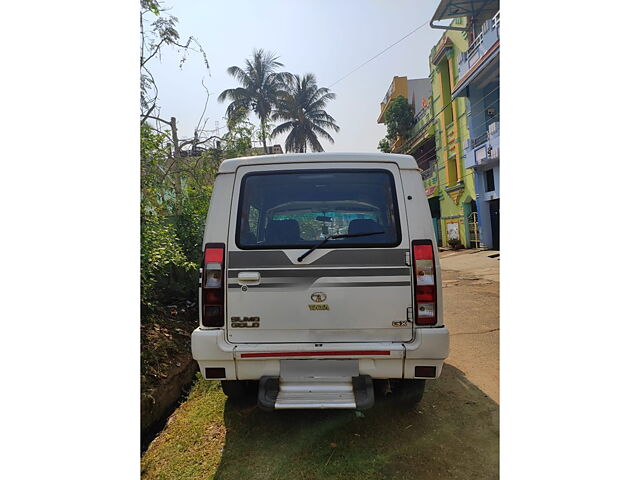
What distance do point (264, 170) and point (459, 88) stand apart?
47.1 ft

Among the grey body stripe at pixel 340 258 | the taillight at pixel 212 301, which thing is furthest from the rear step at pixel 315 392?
the grey body stripe at pixel 340 258

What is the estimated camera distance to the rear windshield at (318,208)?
7.86 feet

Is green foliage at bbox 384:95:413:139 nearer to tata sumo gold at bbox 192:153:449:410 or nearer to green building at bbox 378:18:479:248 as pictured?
green building at bbox 378:18:479:248

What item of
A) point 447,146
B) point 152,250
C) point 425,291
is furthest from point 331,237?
point 447,146

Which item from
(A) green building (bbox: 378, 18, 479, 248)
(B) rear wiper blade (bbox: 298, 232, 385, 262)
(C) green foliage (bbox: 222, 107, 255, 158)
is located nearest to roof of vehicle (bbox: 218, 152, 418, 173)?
(B) rear wiper blade (bbox: 298, 232, 385, 262)

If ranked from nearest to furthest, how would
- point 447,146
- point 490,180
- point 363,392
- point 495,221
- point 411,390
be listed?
point 363,392, point 411,390, point 495,221, point 490,180, point 447,146

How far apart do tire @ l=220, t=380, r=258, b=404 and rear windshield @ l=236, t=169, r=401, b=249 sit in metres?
1.15

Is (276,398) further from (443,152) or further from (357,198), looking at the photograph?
(443,152)

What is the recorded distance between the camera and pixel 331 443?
2.40 m

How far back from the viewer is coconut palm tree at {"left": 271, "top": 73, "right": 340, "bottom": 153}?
21297 millimetres

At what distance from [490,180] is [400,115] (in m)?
9.86

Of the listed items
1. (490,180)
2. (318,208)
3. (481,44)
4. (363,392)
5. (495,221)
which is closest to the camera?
(363,392)

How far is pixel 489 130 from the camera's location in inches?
513

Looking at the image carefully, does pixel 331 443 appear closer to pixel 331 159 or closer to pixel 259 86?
pixel 331 159
